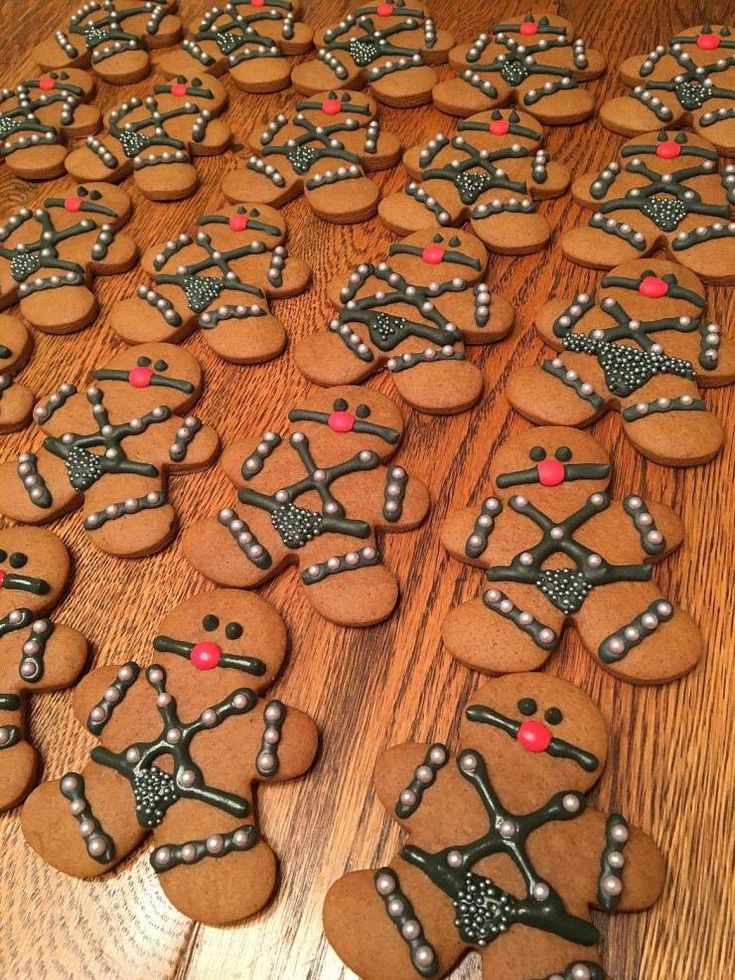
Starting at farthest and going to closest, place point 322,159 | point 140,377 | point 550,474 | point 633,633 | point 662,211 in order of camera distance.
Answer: point 322,159 < point 662,211 < point 140,377 < point 550,474 < point 633,633

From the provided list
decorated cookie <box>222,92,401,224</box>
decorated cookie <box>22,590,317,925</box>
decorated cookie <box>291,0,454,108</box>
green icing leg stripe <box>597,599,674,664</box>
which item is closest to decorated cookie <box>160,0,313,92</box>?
decorated cookie <box>291,0,454,108</box>

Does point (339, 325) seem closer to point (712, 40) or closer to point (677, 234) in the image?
point (677, 234)

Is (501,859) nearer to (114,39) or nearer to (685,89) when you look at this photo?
(685,89)

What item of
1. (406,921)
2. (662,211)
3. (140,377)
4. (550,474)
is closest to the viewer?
(406,921)

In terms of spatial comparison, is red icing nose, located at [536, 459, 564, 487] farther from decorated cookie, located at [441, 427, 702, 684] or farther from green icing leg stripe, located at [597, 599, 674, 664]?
green icing leg stripe, located at [597, 599, 674, 664]

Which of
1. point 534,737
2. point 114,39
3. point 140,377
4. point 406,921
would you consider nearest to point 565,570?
point 534,737
